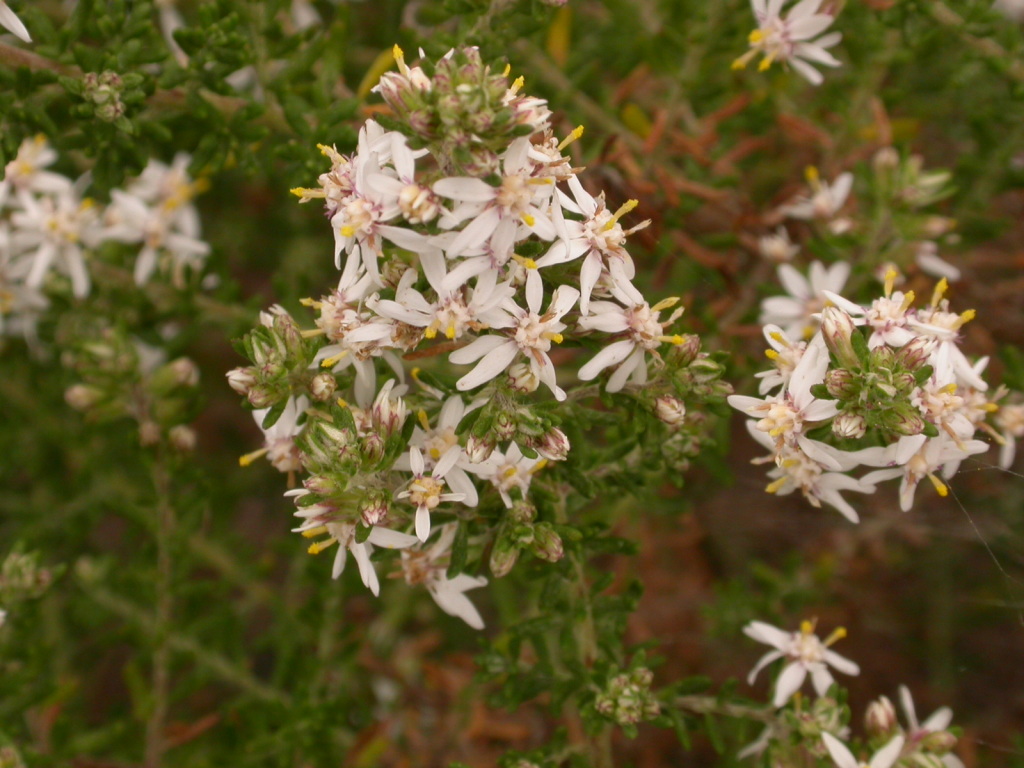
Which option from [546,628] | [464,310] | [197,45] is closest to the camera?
[464,310]

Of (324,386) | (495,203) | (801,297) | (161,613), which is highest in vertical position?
(495,203)

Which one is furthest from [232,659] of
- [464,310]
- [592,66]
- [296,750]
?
[592,66]

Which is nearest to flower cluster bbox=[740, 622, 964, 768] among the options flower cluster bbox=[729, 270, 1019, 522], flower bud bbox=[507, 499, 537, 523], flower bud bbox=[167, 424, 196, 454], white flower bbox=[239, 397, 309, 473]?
flower cluster bbox=[729, 270, 1019, 522]

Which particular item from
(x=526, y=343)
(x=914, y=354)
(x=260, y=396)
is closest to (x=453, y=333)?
(x=526, y=343)

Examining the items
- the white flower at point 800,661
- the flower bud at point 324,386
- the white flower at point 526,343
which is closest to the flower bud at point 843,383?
the white flower at point 526,343

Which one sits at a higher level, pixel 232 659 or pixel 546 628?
pixel 546 628

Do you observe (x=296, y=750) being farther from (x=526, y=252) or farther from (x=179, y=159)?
(x=179, y=159)

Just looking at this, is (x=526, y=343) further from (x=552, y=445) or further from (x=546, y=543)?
(x=546, y=543)
